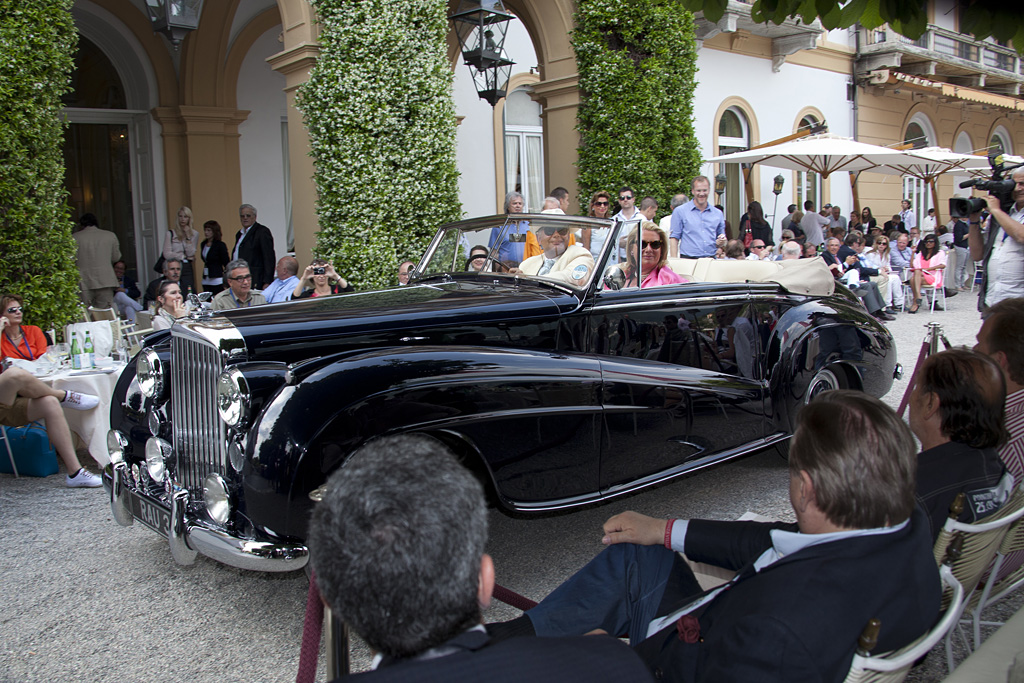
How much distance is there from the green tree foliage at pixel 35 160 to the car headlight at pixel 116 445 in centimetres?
346

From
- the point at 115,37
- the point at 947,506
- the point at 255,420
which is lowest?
the point at 947,506

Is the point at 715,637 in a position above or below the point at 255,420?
below

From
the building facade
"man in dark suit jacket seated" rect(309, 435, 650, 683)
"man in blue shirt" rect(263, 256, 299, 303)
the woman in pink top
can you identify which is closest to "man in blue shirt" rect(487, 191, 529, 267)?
"man in blue shirt" rect(263, 256, 299, 303)

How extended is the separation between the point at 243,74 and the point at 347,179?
576 cm

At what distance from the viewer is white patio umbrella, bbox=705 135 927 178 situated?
38.8 feet

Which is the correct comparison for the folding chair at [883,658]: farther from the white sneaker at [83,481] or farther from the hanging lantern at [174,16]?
the hanging lantern at [174,16]

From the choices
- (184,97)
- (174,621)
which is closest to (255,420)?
(174,621)

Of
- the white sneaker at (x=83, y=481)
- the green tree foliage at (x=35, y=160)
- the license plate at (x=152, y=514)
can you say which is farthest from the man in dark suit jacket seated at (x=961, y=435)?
the green tree foliage at (x=35, y=160)

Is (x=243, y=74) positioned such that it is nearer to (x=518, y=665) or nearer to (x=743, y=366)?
(x=743, y=366)

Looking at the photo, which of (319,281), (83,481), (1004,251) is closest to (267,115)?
(319,281)

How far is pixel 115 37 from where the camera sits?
11531 mm

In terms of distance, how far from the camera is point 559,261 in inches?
170

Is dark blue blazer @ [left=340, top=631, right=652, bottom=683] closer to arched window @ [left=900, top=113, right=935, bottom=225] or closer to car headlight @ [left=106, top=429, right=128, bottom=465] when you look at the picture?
car headlight @ [left=106, top=429, right=128, bottom=465]

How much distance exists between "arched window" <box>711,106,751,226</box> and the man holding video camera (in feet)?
33.5
